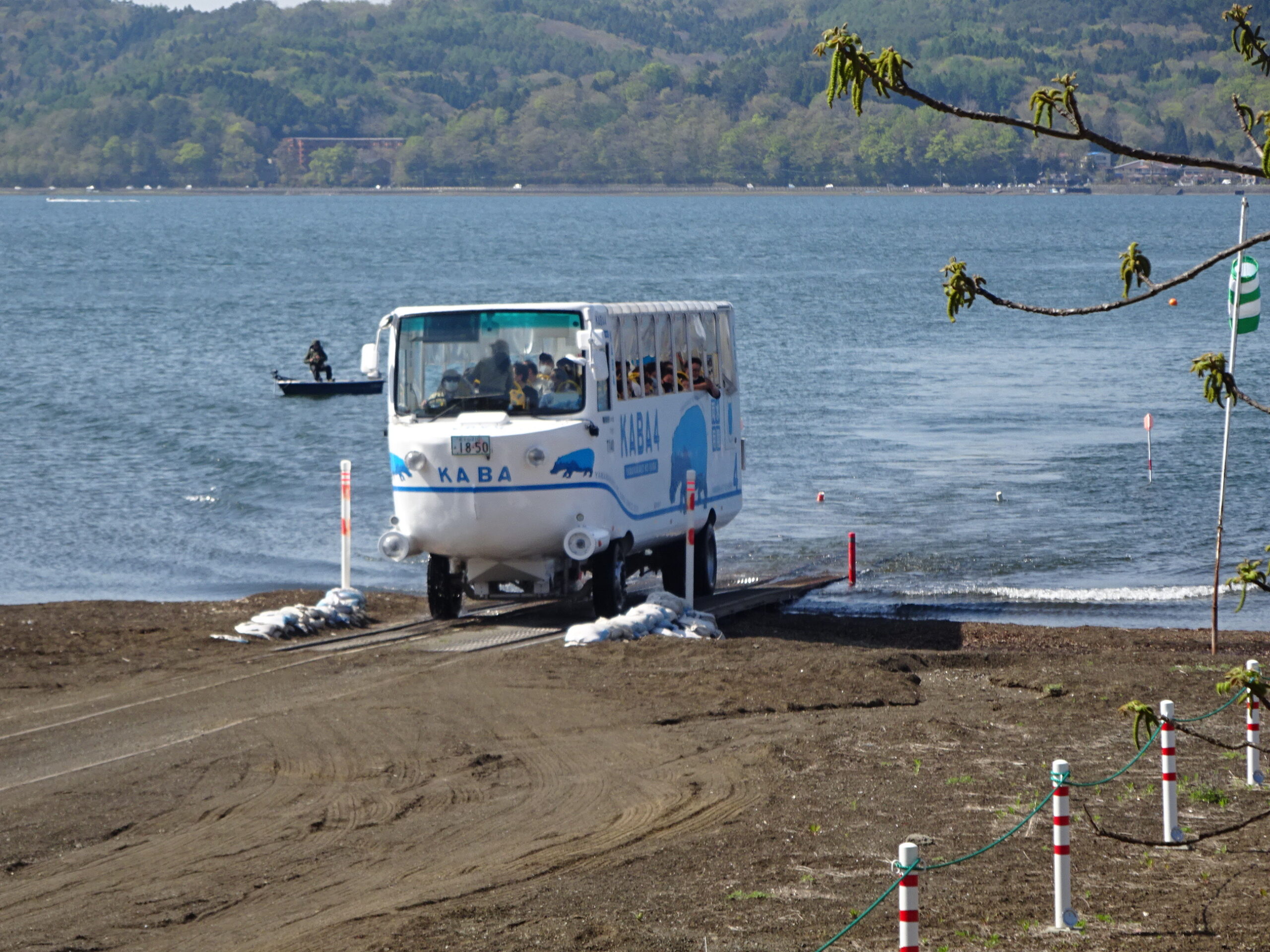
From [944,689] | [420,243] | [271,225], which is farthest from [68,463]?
[271,225]

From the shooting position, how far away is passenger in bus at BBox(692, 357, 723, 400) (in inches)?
806

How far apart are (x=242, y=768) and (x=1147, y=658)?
9.11 metres

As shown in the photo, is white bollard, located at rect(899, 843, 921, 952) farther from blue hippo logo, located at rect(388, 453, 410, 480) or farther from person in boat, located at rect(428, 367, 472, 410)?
person in boat, located at rect(428, 367, 472, 410)

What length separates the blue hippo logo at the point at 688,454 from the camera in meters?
19.6

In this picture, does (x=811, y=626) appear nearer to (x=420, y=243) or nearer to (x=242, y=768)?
(x=242, y=768)

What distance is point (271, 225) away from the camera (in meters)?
195

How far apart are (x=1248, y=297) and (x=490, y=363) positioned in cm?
746

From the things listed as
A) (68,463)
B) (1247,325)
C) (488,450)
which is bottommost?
(68,463)

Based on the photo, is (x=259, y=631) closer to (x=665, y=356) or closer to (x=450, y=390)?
(x=450, y=390)

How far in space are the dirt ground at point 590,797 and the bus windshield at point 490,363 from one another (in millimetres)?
2613

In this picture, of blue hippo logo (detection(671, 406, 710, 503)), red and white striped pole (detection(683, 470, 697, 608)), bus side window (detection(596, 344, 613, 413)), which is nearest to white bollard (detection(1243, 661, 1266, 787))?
red and white striped pole (detection(683, 470, 697, 608))

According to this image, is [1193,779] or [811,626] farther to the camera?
[811,626]

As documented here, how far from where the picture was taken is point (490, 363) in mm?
17562

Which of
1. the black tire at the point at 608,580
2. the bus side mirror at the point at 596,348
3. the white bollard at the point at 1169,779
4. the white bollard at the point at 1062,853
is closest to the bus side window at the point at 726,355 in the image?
the black tire at the point at 608,580
